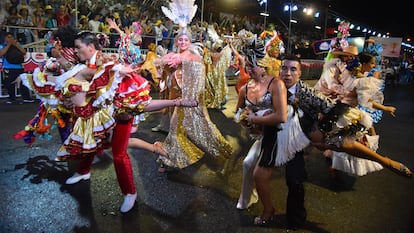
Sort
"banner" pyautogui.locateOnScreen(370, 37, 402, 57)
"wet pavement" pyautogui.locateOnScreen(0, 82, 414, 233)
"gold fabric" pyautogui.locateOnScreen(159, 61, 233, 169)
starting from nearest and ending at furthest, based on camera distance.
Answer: "wet pavement" pyautogui.locateOnScreen(0, 82, 414, 233), "gold fabric" pyautogui.locateOnScreen(159, 61, 233, 169), "banner" pyautogui.locateOnScreen(370, 37, 402, 57)

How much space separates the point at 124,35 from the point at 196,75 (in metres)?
1.86

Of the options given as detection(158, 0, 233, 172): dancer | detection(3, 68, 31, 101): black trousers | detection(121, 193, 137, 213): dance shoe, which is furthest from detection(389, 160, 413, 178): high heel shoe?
detection(3, 68, 31, 101): black trousers

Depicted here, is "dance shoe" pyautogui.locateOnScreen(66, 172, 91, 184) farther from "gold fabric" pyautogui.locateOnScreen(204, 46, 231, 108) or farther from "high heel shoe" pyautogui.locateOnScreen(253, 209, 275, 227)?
"gold fabric" pyautogui.locateOnScreen(204, 46, 231, 108)

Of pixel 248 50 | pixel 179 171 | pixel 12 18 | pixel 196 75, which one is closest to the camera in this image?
pixel 248 50

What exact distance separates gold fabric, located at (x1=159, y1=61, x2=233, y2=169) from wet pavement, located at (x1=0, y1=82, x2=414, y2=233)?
0.97 feet

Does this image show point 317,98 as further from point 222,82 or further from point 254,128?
point 222,82

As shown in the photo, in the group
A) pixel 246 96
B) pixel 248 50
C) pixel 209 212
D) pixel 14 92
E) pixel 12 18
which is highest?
pixel 12 18

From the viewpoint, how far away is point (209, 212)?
11.2 ft

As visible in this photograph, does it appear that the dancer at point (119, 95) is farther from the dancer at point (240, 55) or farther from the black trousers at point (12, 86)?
the black trousers at point (12, 86)

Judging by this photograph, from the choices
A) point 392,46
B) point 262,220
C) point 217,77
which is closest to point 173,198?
point 262,220

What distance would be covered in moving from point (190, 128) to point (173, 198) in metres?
1.00

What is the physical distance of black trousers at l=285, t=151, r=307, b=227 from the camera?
300 centimetres

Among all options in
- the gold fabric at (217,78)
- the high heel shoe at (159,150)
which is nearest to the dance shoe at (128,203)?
the high heel shoe at (159,150)

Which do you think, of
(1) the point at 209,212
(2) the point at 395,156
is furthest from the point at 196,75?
(2) the point at 395,156
